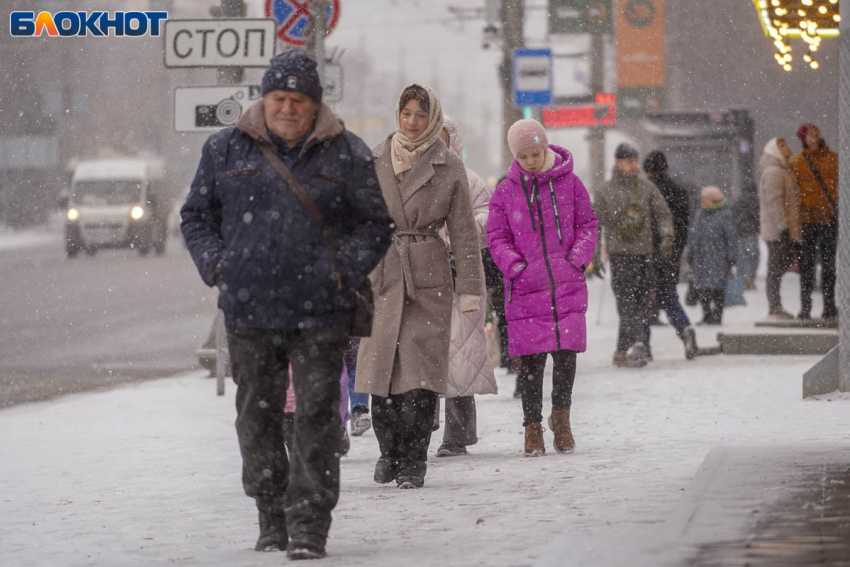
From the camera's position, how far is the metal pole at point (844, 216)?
964 cm

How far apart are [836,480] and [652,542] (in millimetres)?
1323

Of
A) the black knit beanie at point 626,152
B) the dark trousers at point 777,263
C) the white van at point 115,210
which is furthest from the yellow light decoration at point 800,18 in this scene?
the white van at point 115,210

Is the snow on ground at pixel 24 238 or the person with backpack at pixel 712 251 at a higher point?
the person with backpack at pixel 712 251

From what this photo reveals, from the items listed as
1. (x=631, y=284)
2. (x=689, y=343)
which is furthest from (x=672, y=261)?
(x=631, y=284)

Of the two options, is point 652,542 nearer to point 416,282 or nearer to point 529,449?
point 416,282

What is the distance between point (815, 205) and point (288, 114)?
928cm

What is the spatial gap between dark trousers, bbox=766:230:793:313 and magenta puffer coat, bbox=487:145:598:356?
21.2ft

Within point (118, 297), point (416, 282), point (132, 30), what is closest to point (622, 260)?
point (132, 30)

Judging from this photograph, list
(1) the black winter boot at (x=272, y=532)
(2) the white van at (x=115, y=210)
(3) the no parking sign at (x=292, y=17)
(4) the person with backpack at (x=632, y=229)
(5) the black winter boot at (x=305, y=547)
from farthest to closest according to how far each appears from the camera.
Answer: (2) the white van at (x=115, y=210) < (3) the no parking sign at (x=292, y=17) < (4) the person with backpack at (x=632, y=229) < (1) the black winter boot at (x=272, y=532) < (5) the black winter boot at (x=305, y=547)

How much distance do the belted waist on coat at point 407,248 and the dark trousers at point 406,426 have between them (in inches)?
18.3

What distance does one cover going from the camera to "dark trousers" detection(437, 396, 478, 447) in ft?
26.4

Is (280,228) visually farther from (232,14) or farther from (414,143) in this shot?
(232,14)

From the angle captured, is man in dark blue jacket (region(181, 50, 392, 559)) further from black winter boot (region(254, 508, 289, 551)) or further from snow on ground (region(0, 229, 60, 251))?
snow on ground (region(0, 229, 60, 251))

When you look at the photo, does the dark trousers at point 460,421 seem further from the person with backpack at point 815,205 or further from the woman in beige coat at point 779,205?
the woman in beige coat at point 779,205
